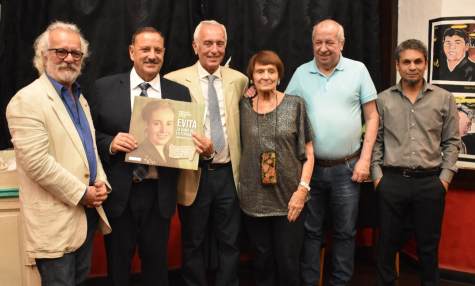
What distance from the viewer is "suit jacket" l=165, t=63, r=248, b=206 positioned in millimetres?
2633

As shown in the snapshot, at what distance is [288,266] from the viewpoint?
8.82 feet

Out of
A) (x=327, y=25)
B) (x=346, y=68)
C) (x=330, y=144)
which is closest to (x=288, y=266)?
(x=330, y=144)

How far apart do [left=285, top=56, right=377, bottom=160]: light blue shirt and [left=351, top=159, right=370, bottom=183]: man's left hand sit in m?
0.09

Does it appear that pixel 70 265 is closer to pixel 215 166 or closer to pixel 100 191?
pixel 100 191

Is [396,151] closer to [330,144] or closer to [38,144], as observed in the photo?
[330,144]

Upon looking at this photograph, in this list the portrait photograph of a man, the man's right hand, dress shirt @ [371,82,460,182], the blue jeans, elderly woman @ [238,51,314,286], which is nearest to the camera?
the man's right hand

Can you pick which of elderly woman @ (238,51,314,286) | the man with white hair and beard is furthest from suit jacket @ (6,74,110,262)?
elderly woman @ (238,51,314,286)

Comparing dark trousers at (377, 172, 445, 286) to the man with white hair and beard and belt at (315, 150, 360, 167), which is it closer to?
belt at (315, 150, 360, 167)

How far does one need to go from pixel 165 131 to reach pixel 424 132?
1.40 metres

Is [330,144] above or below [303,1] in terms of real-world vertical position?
below

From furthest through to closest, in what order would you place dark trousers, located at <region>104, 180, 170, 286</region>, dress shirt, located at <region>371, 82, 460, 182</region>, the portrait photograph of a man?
the portrait photograph of a man → dress shirt, located at <region>371, 82, 460, 182</region> → dark trousers, located at <region>104, 180, 170, 286</region>

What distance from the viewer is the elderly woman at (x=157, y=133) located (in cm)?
237

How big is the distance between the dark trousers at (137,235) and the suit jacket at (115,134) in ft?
0.15

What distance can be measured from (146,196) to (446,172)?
162 cm
